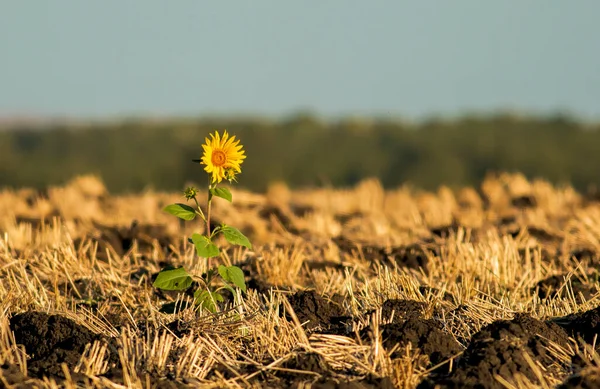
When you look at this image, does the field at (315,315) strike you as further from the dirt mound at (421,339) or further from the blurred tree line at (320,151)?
the blurred tree line at (320,151)

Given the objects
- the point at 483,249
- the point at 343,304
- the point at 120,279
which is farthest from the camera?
the point at 483,249

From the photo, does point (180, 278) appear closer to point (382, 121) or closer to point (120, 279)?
point (120, 279)

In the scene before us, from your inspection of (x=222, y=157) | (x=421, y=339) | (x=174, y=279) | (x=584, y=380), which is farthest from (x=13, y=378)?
(x=584, y=380)

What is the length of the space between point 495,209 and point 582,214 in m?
1.76

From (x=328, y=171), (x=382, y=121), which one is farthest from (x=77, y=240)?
(x=382, y=121)

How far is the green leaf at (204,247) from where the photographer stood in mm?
4258

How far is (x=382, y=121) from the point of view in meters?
48.0

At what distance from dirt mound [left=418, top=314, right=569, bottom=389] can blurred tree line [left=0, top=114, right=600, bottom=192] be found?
35180 millimetres

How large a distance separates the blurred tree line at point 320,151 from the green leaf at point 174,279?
34608 millimetres

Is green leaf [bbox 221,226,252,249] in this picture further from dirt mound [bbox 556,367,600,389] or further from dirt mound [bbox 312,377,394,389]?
dirt mound [bbox 556,367,600,389]

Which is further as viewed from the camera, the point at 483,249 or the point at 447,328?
the point at 483,249

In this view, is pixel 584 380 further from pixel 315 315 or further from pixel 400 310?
pixel 315 315

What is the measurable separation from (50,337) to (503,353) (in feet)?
6.15

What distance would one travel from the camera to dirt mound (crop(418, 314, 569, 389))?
3428mm
